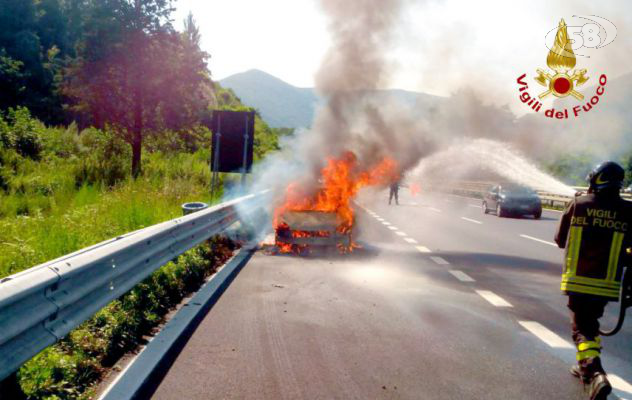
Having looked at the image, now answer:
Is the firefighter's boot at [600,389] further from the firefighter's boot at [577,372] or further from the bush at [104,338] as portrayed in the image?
the bush at [104,338]

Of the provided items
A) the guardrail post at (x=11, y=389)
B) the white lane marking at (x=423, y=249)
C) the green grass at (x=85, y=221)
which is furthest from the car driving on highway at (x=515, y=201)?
the guardrail post at (x=11, y=389)

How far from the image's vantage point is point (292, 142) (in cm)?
1527

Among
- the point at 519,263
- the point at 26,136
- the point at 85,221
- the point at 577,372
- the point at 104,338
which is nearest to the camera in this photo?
the point at 577,372

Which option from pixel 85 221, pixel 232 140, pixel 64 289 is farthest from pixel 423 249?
pixel 64 289

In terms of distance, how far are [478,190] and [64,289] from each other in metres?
46.3

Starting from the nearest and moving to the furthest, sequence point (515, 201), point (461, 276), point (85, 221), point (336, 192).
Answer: point (461, 276) → point (85, 221) → point (336, 192) → point (515, 201)

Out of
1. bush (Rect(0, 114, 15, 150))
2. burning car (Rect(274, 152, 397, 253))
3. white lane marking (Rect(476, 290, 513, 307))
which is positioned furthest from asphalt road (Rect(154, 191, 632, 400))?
bush (Rect(0, 114, 15, 150))

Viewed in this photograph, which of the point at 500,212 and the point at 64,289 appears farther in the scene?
the point at 500,212

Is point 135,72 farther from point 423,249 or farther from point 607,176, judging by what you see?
point 607,176

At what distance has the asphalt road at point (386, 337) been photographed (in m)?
4.12

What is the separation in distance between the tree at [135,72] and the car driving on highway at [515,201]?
42.0 ft

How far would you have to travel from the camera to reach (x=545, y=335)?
5.63m

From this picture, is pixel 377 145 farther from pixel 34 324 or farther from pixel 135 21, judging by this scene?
pixel 34 324

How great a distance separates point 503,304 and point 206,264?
415cm
